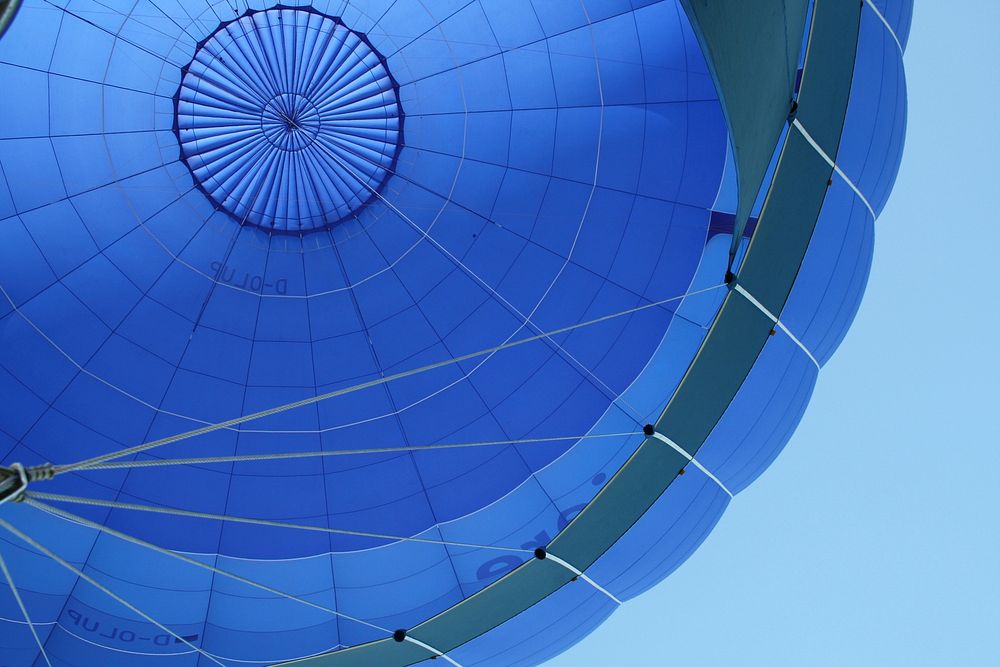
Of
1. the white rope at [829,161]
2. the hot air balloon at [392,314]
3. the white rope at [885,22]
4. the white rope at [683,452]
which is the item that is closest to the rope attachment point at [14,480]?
the hot air balloon at [392,314]

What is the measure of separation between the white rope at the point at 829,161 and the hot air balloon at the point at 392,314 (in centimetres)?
3

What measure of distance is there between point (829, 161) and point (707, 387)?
1.88 m

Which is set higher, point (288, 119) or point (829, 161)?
point (288, 119)

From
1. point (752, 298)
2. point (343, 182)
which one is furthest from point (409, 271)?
point (752, 298)

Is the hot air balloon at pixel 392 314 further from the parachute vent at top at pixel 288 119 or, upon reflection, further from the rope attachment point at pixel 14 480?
the rope attachment point at pixel 14 480

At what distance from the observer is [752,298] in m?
6.66

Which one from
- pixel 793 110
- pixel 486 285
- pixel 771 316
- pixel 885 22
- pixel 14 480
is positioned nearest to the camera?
pixel 14 480

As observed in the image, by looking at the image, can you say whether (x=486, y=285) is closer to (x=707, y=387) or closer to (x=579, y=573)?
(x=707, y=387)

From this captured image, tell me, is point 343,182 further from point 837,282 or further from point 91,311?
point 837,282

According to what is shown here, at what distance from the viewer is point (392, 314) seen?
7227 millimetres

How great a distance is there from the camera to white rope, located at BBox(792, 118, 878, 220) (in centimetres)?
597

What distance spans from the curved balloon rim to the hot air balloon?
0.03 meters

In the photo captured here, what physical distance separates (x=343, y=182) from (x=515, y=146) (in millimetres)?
1417

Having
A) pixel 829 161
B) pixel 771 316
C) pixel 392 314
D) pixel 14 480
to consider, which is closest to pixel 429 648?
pixel 392 314
